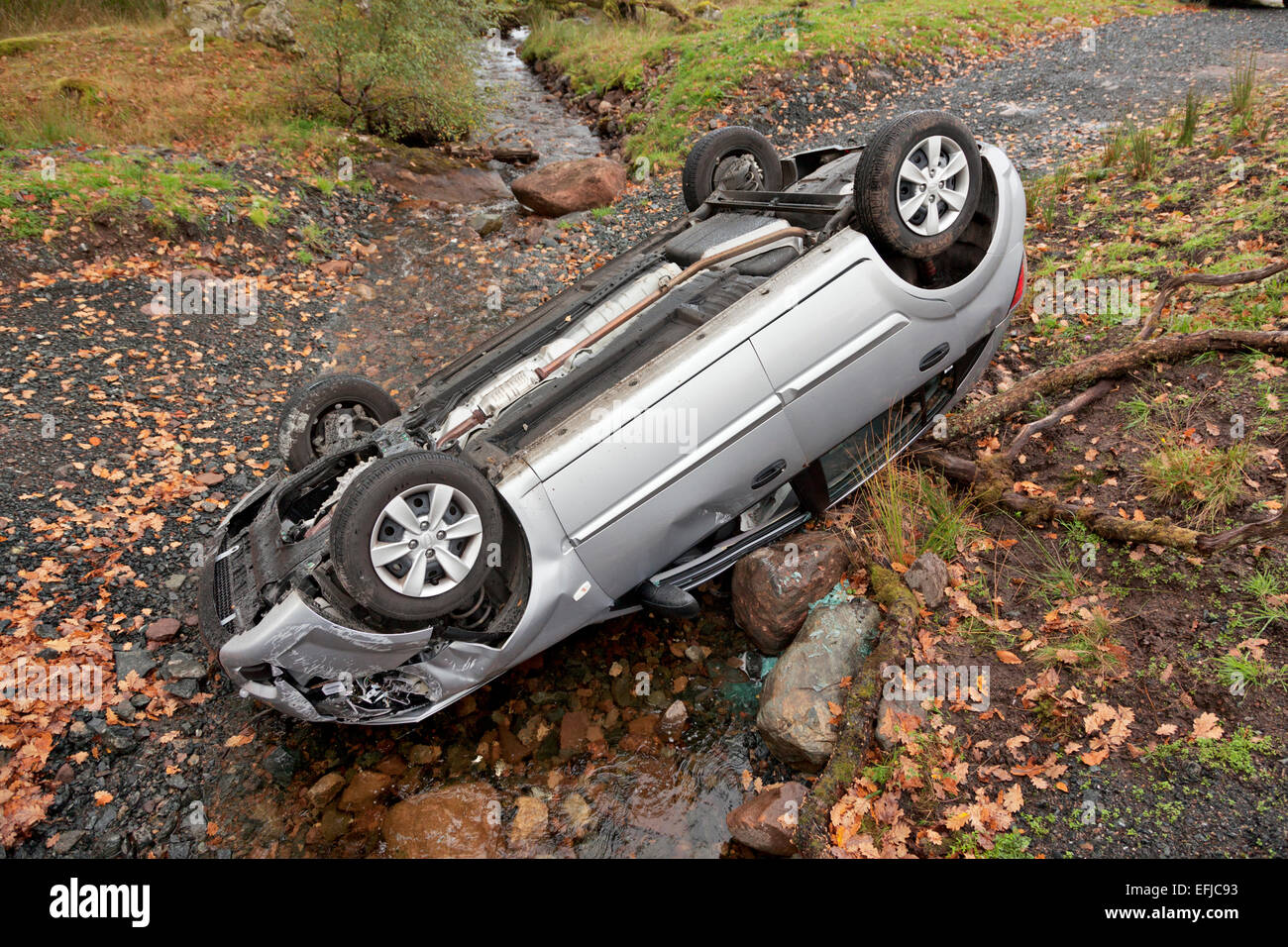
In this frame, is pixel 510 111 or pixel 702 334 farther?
pixel 510 111

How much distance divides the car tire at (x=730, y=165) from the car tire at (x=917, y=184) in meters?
1.82

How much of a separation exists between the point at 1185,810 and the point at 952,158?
315 cm

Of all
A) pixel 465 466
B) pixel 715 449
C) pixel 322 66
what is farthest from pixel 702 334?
pixel 322 66

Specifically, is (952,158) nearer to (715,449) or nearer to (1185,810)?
(715,449)

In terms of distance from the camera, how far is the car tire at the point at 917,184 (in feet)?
12.2

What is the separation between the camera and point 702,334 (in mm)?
3623

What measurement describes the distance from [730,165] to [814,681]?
3845mm

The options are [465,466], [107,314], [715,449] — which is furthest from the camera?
[107,314]

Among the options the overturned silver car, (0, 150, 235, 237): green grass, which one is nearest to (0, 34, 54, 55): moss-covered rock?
(0, 150, 235, 237): green grass

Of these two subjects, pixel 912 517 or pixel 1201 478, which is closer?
pixel 1201 478

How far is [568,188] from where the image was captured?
31.6ft

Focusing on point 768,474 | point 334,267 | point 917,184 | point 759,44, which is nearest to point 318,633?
point 768,474

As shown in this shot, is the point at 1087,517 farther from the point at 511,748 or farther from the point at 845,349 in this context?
the point at 511,748

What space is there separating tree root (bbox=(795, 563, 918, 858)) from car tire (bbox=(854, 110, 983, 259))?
1797mm
